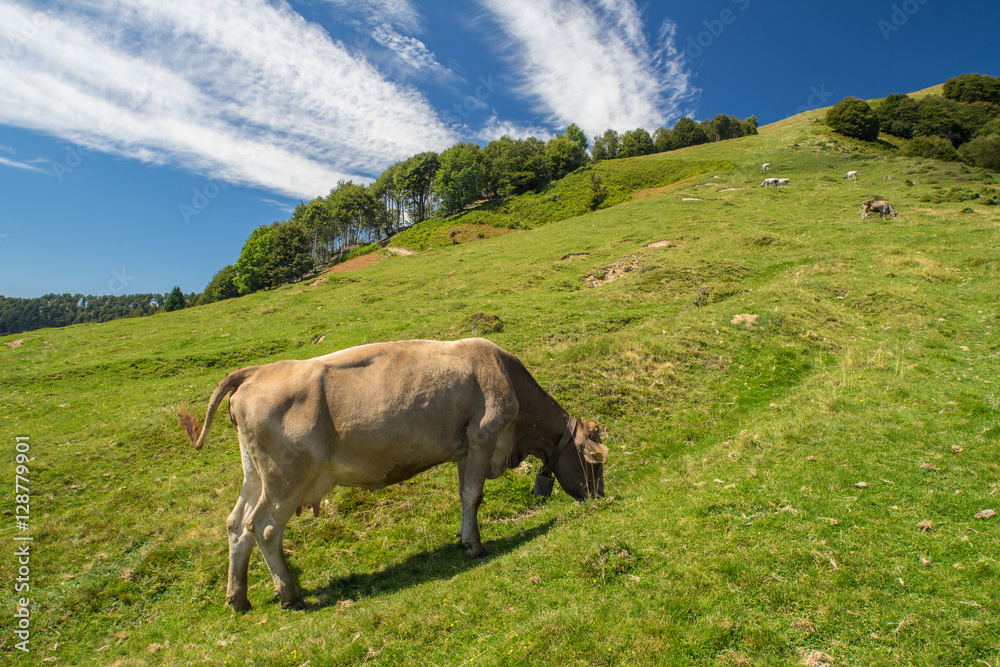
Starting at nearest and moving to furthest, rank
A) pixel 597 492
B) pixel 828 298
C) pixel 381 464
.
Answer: pixel 381 464
pixel 597 492
pixel 828 298

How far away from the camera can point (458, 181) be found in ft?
271

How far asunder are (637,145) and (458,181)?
43370 millimetres

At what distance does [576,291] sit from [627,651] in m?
24.9

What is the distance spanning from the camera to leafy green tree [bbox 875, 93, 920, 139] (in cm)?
7375

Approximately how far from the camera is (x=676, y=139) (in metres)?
98.1

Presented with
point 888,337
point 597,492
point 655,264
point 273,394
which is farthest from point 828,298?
point 273,394

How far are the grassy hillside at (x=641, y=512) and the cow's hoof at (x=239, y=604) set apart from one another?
157mm

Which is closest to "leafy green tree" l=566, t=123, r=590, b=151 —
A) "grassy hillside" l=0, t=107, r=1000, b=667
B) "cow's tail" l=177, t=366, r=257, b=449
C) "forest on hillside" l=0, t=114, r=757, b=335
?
"forest on hillside" l=0, t=114, r=757, b=335

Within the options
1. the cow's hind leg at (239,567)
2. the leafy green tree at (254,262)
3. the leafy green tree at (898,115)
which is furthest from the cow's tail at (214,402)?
the leafy green tree at (898,115)

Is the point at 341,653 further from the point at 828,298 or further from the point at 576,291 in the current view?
the point at 576,291

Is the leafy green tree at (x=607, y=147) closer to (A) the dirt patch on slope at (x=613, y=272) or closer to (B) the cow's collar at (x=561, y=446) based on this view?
(A) the dirt patch on slope at (x=613, y=272)

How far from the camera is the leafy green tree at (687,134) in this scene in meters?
97.8

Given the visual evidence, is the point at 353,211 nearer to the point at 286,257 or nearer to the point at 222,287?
the point at 286,257

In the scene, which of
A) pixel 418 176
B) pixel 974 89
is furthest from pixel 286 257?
pixel 974 89
